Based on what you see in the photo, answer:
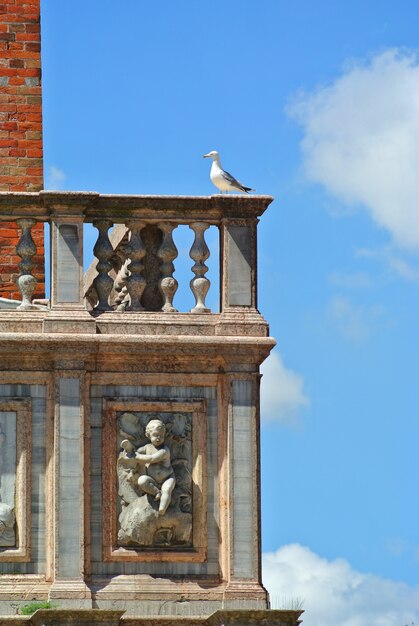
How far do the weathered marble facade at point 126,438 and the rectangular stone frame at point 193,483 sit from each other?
0.01m

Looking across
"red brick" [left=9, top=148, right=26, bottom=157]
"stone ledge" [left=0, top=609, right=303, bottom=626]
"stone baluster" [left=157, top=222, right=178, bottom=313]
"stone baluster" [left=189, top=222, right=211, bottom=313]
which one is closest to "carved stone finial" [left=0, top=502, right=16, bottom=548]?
"stone ledge" [left=0, top=609, right=303, bottom=626]

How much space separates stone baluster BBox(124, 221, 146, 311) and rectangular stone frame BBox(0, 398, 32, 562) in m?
1.61

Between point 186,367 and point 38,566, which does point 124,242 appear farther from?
point 38,566

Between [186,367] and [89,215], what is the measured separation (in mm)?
1916

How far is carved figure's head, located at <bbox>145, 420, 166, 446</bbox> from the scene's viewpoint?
893 inches

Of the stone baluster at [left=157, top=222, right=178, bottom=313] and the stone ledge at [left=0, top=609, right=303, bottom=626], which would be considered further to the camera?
the stone baluster at [left=157, top=222, right=178, bottom=313]

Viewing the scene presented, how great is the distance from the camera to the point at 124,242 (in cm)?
2483

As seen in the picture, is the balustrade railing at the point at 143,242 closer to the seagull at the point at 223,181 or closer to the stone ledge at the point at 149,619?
the seagull at the point at 223,181

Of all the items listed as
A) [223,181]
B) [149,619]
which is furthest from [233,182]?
[149,619]

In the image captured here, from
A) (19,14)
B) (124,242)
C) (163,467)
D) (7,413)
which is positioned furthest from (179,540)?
(19,14)

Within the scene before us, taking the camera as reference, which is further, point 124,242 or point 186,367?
point 124,242

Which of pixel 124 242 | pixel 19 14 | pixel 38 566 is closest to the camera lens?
→ pixel 38 566

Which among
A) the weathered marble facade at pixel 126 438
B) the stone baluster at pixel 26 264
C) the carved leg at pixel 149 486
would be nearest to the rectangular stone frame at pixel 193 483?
the weathered marble facade at pixel 126 438

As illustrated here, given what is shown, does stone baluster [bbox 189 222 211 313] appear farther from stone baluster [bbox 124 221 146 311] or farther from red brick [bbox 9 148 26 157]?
red brick [bbox 9 148 26 157]
